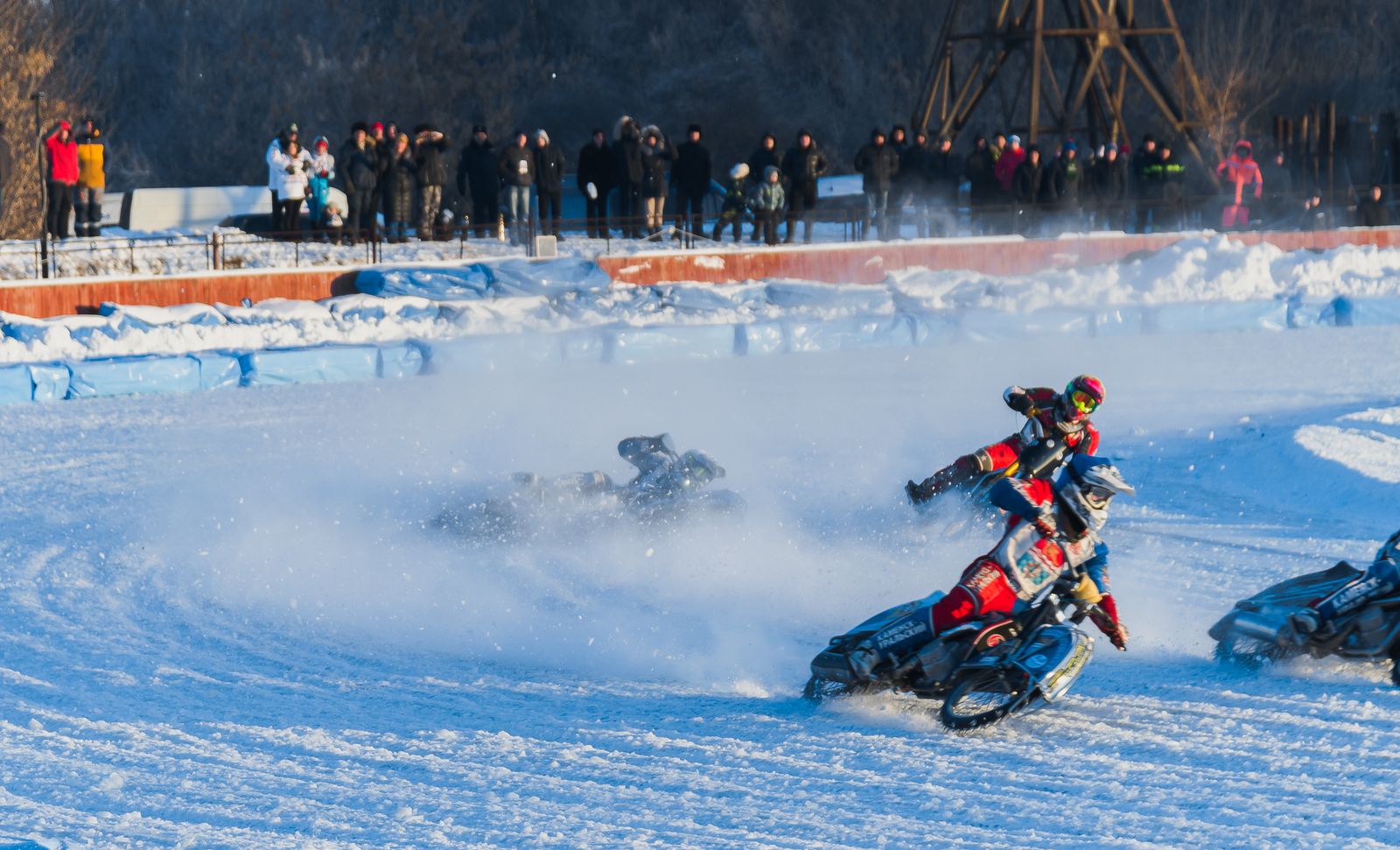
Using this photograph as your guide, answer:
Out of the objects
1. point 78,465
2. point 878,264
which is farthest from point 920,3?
point 78,465

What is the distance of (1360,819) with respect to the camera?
4.60 metres

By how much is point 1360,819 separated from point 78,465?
345 inches

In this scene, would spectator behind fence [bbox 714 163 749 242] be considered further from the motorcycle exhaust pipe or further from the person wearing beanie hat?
the motorcycle exhaust pipe

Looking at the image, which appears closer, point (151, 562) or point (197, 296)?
point (151, 562)

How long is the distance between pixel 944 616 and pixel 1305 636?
160 cm

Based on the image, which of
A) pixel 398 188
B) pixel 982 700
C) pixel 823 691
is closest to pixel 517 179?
pixel 398 188

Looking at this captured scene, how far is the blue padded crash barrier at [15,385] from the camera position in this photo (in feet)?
41.7

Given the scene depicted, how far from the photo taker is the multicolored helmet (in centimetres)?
690

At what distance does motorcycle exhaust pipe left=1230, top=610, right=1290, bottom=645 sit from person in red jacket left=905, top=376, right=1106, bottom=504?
1054 millimetres

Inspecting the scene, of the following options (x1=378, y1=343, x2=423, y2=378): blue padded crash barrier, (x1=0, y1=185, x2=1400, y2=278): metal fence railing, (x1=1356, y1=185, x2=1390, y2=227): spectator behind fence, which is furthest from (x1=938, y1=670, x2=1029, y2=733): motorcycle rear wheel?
(x1=1356, y1=185, x2=1390, y2=227): spectator behind fence

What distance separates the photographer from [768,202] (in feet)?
60.6

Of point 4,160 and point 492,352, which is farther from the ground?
point 4,160

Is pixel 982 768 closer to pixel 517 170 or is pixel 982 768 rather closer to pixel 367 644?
pixel 367 644

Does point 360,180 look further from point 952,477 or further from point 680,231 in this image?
point 952,477
